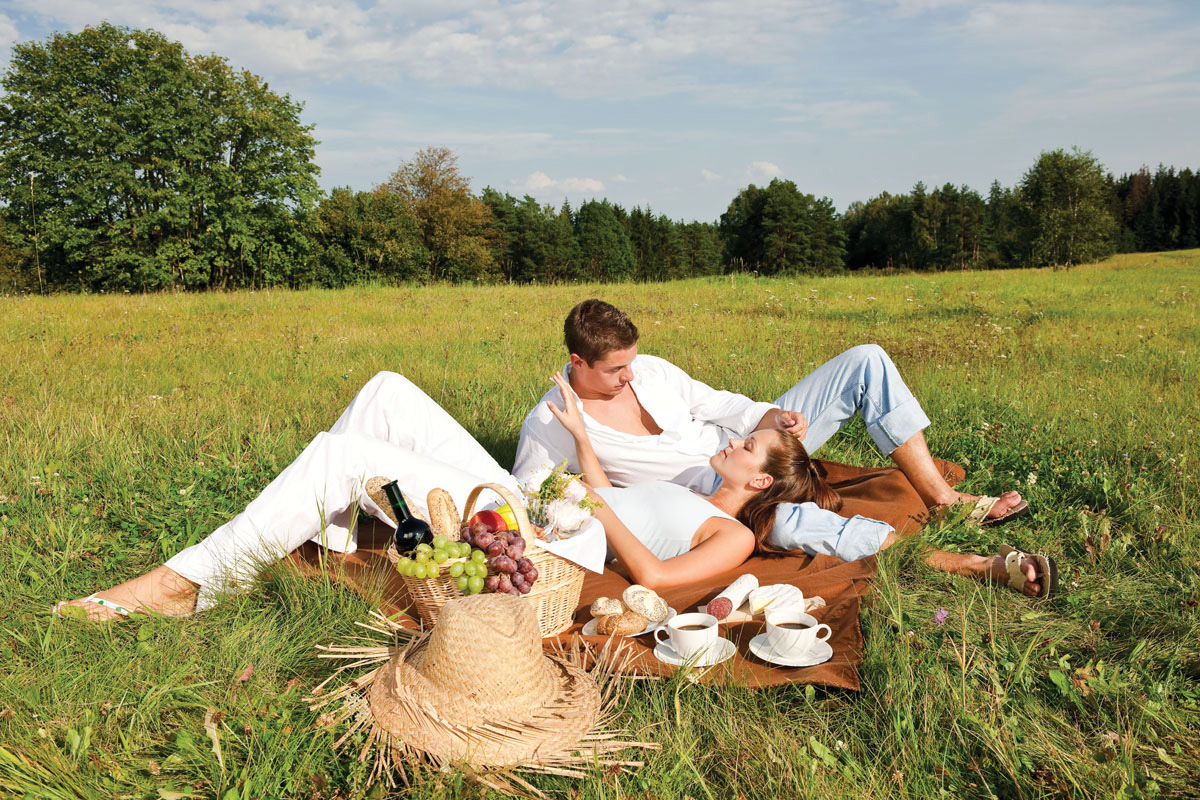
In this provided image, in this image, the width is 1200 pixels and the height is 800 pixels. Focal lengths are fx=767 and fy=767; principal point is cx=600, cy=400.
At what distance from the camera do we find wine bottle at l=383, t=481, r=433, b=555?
3414 mm

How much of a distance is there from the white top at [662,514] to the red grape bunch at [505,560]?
95cm

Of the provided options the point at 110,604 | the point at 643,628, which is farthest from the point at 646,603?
the point at 110,604

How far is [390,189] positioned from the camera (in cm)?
4972

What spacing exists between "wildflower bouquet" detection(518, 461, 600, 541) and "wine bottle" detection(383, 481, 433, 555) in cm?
48

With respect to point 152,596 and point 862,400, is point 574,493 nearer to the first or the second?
point 152,596

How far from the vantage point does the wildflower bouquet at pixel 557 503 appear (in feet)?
11.2

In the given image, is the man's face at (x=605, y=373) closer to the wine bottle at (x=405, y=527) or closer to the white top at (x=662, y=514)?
the white top at (x=662, y=514)

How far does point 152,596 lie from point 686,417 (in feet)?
10.3

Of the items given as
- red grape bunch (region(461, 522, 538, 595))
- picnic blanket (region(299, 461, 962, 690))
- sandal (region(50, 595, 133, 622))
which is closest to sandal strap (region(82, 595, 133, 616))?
sandal (region(50, 595, 133, 622))

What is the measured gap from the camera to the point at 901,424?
477cm

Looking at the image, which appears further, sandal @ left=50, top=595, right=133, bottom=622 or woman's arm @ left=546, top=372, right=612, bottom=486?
woman's arm @ left=546, top=372, right=612, bottom=486

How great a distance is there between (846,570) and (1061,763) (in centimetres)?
159

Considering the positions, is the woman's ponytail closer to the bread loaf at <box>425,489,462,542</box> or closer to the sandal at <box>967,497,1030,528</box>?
the sandal at <box>967,497,1030,528</box>

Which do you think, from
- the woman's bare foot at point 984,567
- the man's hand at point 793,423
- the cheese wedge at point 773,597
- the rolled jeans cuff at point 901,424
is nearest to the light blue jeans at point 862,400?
the rolled jeans cuff at point 901,424
